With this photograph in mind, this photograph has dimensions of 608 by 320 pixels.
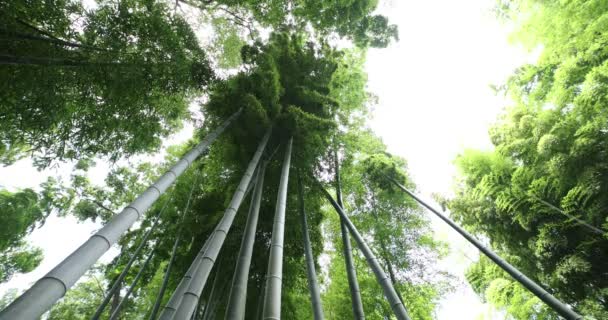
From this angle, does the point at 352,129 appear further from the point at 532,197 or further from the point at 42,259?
the point at 42,259

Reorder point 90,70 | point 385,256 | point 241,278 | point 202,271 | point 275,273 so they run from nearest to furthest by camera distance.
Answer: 1. point 202,271
2. point 275,273
3. point 241,278
4. point 90,70
5. point 385,256

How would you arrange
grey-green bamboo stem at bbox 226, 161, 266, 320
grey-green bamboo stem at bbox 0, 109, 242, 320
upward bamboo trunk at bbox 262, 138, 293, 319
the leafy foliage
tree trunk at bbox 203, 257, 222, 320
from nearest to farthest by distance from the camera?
grey-green bamboo stem at bbox 0, 109, 242, 320, upward bamboo trunk at bbox 262, 138, 293, 319, grey-green bamboo stem at bbox 226, 161, 266, 320, the leafy foliage, tree trunk at bbox 203, 257, 222, 320

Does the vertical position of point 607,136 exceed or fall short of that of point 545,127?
it falls short

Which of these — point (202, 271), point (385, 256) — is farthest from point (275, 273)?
point (385, 256)

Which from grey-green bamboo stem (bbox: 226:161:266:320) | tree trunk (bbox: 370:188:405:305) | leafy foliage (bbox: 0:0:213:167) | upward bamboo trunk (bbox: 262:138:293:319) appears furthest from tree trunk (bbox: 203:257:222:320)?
tree trunk (bbox: 370:188:405:305)

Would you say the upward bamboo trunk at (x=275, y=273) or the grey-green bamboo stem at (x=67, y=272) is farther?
the upward bamboo trunk at (x=275, y=273)

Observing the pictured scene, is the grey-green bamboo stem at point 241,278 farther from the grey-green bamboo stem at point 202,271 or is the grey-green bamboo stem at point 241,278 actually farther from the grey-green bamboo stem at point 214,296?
the grey-green bamboo stem at point 214,296

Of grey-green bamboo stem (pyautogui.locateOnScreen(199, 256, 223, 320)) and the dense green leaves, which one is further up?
the dense green leaves

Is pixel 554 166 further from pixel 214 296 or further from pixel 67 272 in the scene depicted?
pixel 214 296

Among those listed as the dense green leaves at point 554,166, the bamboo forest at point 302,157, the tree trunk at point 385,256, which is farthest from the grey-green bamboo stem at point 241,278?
the dense green leaves at point 554,166

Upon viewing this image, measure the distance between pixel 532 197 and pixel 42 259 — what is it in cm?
1505

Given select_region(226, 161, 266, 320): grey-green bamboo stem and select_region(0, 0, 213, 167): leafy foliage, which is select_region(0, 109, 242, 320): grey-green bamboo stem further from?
select_region(0, 0, 213, 167): leafy foliage

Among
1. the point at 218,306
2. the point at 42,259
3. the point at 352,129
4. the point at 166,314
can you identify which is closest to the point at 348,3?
the point at 352,129

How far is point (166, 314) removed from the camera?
1938 millimetres
